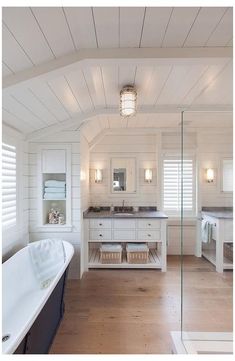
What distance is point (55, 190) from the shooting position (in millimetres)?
3404

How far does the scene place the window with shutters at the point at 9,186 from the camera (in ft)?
8.79

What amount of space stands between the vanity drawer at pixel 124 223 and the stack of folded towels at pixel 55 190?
3.16ft

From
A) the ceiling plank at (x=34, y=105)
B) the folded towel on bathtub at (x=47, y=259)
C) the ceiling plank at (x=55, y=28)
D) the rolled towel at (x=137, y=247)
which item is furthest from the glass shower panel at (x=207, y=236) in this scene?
the ceiling plank at (x=34, y=105)

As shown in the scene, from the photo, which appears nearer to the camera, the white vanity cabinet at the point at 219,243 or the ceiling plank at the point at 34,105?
the ceiling plank at the point at 34,105

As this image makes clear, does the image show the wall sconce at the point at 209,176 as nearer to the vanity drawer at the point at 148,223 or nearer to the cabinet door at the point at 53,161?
the vanity drawer at the point at 148,223

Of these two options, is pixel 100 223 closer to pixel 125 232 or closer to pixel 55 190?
pixel 125 232

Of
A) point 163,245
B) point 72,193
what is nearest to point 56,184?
point 72,193

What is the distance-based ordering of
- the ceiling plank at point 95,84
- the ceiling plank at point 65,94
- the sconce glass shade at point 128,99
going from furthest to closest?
the sconce glass shade at point 128,99 → the ceiling plank at point 65,94 → the ceiling plank at point 95,84

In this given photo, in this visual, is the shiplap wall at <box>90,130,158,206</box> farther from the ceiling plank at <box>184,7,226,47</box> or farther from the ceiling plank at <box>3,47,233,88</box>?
the ceiling plank at <box>184,7,226,47</box>

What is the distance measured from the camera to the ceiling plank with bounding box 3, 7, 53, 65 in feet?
4.04

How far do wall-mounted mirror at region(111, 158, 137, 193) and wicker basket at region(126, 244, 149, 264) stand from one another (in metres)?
1.14

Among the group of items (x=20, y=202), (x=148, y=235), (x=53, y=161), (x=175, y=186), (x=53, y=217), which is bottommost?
(x=148, y=235)

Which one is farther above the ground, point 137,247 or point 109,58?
Result: point 109,58

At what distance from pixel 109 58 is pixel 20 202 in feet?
7.57
